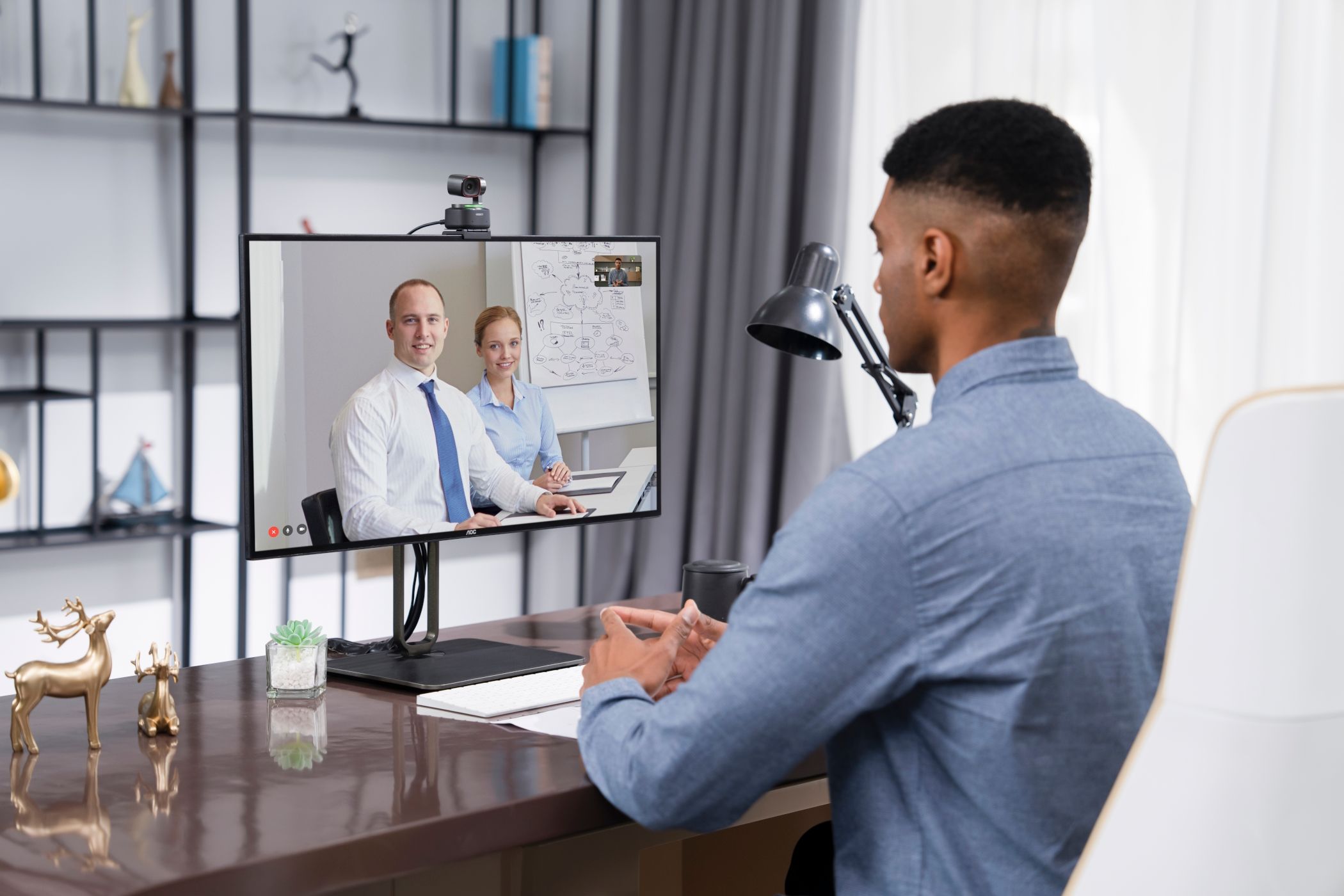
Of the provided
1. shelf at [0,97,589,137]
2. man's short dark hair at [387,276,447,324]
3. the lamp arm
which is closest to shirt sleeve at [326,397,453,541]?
man's short dark hair at [387,276,447,324]

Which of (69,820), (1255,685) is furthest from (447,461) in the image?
(1255,685)

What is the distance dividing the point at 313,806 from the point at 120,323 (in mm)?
2239

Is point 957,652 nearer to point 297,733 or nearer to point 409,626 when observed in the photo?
point 297,733

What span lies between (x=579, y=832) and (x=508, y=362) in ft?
2.16

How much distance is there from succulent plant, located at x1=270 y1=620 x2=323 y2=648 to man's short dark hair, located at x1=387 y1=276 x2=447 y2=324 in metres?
0.36

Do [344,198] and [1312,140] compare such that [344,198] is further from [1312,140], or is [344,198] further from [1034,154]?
[1034,154]

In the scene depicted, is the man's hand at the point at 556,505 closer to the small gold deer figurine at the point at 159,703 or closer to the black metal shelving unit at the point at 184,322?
the small gold deer figurine at the point at 159,703

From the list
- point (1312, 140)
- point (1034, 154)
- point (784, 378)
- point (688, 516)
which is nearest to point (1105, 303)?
point (1312, 140)

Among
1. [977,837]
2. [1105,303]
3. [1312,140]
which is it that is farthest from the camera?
[1105,303]

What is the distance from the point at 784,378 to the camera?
3.32 meters

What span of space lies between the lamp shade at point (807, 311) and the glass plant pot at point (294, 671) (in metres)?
0.65

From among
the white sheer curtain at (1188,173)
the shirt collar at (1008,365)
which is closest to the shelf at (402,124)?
the white sheer curtain at (1188,173)

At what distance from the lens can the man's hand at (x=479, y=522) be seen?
168cm

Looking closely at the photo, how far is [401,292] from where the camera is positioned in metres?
1.62
